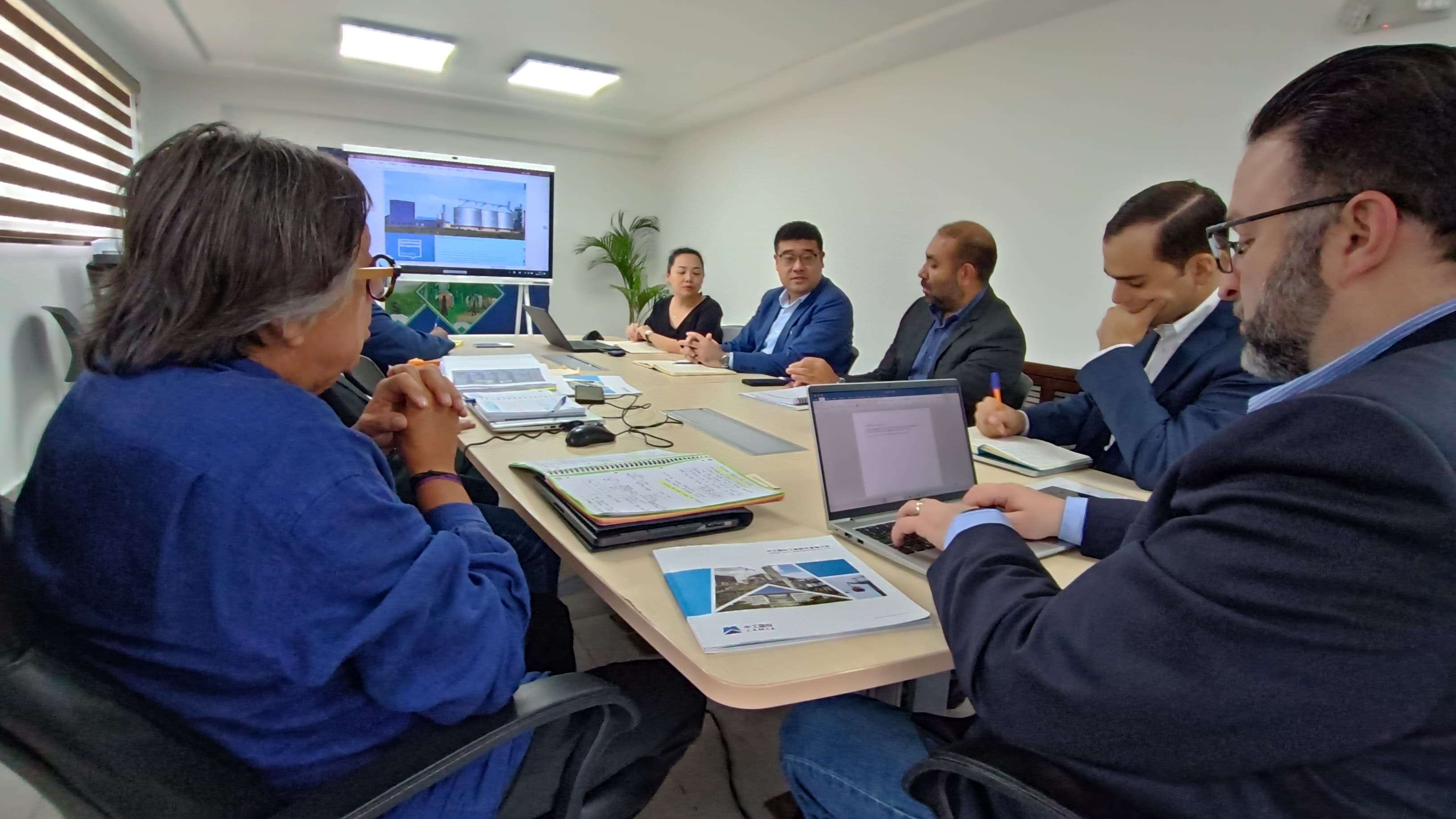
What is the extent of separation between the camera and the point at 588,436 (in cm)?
165

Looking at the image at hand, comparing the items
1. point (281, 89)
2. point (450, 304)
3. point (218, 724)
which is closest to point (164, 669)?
point (218, 724)

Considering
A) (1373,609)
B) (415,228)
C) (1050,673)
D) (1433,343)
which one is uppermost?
(415,228)

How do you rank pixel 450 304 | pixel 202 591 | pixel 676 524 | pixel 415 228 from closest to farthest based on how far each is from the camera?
pixel 202 591 → pixel 676 524 → pixel 415 228 → pixel 450 304

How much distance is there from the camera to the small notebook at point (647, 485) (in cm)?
112

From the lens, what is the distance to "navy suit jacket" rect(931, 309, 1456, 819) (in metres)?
0.53

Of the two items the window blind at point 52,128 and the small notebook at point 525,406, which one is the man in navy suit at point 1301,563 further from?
the window blind at point 52,128

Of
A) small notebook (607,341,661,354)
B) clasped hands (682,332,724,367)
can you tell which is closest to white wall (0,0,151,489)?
small notebook (607,341,661,354)

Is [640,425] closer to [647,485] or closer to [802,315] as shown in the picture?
[647,485]

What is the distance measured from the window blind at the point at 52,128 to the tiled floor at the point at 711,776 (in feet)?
5.91

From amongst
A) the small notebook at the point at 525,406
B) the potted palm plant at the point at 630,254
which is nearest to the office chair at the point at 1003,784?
the small notebook at the point at 525,406

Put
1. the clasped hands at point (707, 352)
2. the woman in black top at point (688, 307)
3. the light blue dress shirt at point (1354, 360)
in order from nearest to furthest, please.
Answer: the light blue dress shirt at point (1354, 360), the clasped hands at point (707, 352), the woman in black top at point (688, 307)

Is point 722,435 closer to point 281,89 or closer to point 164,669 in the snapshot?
point 164,669

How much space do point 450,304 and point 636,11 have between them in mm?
3302

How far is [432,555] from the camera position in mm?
716
